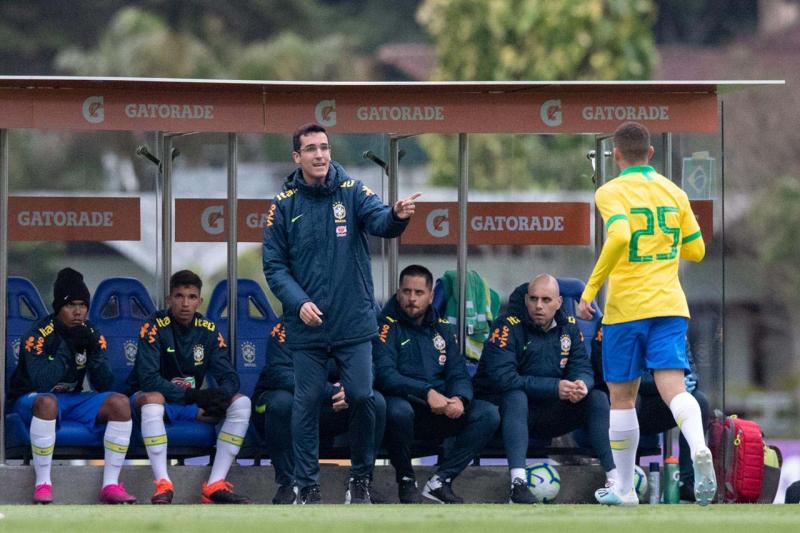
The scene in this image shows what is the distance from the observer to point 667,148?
13.1 metres

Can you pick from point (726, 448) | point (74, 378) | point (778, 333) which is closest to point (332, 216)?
point (74, 378)

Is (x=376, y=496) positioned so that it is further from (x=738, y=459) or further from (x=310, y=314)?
(x=738, y=459)

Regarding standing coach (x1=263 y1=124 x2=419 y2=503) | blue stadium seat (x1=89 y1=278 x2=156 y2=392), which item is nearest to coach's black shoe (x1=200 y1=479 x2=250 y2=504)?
standing coach (x1=263 y1=124 x2=419 y2=503)

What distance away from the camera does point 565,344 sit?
41.2 feet

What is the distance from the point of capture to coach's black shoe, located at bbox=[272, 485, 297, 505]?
11859 millimetres

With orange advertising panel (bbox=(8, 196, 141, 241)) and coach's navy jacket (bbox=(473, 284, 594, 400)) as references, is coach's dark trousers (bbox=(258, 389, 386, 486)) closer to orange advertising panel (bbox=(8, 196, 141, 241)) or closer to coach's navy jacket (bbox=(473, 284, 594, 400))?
coach's navy jacket (bbox=(473, 284, 594, 400))

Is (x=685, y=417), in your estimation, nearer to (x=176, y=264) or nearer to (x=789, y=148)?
(x=176, y=264)

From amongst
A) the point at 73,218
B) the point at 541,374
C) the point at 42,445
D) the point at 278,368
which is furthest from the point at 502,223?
the point at 42,445

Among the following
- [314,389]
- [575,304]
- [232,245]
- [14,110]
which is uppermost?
[14,110]

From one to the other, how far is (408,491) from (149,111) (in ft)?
8.83

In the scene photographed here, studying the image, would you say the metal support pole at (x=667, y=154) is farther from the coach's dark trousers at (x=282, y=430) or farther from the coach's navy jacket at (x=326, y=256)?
the coach's navy jacket at (x=326, y=256)

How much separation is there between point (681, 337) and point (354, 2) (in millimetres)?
45937

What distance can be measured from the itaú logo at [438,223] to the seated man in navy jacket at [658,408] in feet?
4.47
